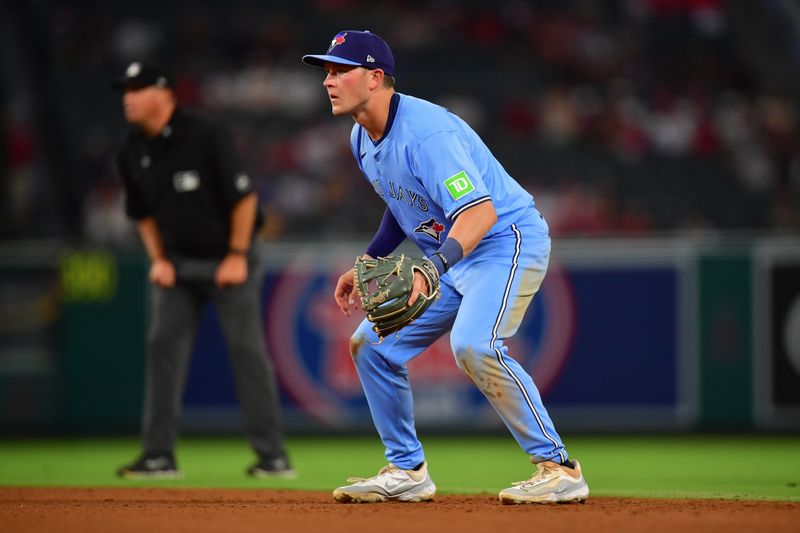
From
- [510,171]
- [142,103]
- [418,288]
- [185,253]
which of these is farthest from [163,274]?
[510,171]

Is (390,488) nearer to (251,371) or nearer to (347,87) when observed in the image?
(347,87)

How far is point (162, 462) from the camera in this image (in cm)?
630

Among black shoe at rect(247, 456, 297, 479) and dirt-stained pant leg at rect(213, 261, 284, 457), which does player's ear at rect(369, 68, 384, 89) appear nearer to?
dirt-stained pant leg at rect(213, 261, 284, 457)

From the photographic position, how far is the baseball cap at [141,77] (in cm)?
622

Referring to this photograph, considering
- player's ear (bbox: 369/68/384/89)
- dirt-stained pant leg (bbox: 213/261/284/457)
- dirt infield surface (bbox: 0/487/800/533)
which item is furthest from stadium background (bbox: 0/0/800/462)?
player's ear (bbox: 369/68/384/89)

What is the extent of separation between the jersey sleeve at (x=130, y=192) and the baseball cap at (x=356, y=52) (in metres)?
2.15

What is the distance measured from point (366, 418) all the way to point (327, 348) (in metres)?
0.63

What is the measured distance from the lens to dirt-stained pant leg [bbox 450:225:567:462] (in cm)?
454

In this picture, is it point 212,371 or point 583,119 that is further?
point 583,119

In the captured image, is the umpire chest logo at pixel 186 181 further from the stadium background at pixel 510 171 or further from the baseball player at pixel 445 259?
the stadium background at pixel 510 171

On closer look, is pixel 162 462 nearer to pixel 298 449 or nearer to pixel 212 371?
pixel 298 449

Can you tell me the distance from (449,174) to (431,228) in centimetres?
48

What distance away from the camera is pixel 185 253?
21.3 feet

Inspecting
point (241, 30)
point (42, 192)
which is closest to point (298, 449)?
point (42, 192)
